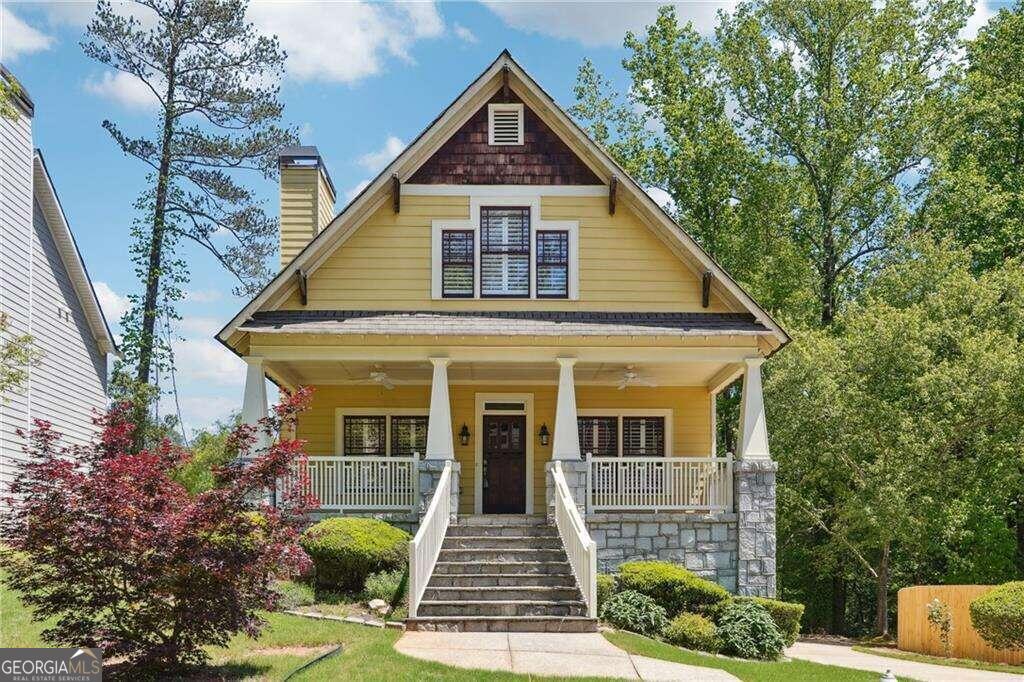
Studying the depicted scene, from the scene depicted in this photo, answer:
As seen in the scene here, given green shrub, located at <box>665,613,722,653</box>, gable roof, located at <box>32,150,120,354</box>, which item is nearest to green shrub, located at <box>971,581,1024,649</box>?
green shrub, located at <box>665,613,722,653</box>

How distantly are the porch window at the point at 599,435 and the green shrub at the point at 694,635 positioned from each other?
22.8 feet

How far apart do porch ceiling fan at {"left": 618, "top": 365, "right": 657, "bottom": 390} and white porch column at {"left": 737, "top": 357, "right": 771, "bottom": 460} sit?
2.33 meters

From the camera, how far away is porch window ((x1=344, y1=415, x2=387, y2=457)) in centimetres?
2044

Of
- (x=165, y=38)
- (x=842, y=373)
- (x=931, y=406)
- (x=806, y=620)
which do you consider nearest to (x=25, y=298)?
(x=165, y=38)

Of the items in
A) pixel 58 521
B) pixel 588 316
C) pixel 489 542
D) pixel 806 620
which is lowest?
pixel 806 620

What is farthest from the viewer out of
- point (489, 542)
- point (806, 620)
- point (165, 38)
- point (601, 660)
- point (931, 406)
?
point (806, 620)

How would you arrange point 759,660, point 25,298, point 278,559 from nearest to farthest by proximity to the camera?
point 278,559 < point 759,660 < point 25,298

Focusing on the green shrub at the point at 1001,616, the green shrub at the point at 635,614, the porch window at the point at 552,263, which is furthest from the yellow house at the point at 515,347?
the green shrub at the point at 1001,616

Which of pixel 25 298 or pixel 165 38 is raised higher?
pixel 165 38

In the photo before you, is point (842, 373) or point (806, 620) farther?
point (806, 620)

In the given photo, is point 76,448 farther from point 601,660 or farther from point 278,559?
point 601,660

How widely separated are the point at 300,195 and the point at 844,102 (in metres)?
14.3

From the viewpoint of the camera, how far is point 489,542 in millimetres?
15609

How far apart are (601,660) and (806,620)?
22328 millimetres
